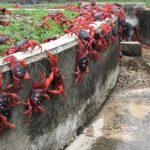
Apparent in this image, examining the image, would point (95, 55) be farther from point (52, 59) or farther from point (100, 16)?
point (52, 59)

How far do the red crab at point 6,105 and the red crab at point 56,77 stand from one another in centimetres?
89

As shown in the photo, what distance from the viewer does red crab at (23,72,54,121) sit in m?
5.50

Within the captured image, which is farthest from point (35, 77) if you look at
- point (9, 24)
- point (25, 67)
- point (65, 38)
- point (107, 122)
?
point (9, 24)

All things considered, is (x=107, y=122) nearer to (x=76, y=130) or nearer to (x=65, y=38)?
(x=76, y=130)

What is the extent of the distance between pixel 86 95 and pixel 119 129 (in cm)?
70

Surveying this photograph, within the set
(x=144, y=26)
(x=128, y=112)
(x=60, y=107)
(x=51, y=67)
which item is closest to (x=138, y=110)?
(x=128, y=112)

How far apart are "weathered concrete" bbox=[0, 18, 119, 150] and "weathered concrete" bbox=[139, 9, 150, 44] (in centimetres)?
604

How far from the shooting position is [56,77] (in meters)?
6.09

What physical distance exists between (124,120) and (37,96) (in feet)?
9.21

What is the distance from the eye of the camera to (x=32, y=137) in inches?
228

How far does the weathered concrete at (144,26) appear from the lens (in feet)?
47.8

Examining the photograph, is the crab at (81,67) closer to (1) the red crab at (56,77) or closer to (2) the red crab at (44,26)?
(1) the red crab at (56,77)

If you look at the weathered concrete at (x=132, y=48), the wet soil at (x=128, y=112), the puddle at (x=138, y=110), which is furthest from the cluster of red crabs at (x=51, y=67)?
the weathered concrete at (x=132, y=48)

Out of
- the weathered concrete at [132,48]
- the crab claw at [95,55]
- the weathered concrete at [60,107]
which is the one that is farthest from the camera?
the weathered concrete at [132,48]
